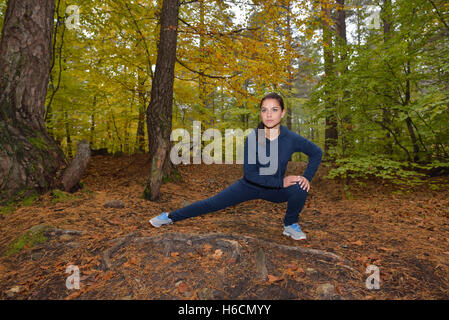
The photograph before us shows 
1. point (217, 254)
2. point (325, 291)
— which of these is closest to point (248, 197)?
point (217, 254)

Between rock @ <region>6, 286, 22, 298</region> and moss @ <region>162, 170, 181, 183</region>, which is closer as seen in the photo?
rock @ <region>6, 286, 22, 298</region>

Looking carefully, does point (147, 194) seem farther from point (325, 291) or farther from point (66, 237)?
point (325, 291)

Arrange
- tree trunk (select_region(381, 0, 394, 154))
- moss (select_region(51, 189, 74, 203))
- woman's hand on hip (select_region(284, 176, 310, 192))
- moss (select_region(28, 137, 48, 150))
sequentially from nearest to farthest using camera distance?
woman's hand on hip (select_region(284, 176, 310, 192)) → moss (select_region(51, 189, 74, 203)) → moss (select_region(28, 137, 48, 150)) → tree trunk (select_region(381, 0, 394, 154))

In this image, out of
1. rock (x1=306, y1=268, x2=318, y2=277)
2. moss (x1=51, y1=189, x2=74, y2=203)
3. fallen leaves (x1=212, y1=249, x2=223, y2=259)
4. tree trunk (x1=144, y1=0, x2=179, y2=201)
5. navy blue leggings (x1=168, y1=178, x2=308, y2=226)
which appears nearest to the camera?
rock (x1=306, y1=268, x2=318, y2=277)

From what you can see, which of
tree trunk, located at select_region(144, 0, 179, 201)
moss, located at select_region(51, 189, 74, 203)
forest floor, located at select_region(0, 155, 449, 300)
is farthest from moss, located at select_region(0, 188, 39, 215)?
tree trunk, located at select_region(144, 0, 179, 201)

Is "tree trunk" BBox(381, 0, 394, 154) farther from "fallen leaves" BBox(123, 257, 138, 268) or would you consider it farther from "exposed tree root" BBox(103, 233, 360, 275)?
"fallen leaves" BBox(123, 257, 138, 268)

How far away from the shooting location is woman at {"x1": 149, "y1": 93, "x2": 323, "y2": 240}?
9.28 feet

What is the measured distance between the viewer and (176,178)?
6.01 metres

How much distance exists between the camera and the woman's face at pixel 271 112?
9.29 feet

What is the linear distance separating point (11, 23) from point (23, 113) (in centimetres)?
149

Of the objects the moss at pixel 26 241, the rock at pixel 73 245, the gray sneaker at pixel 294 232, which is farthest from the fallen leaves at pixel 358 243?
the moss at pixel 26 241

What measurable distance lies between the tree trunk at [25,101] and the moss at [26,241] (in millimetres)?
1277
